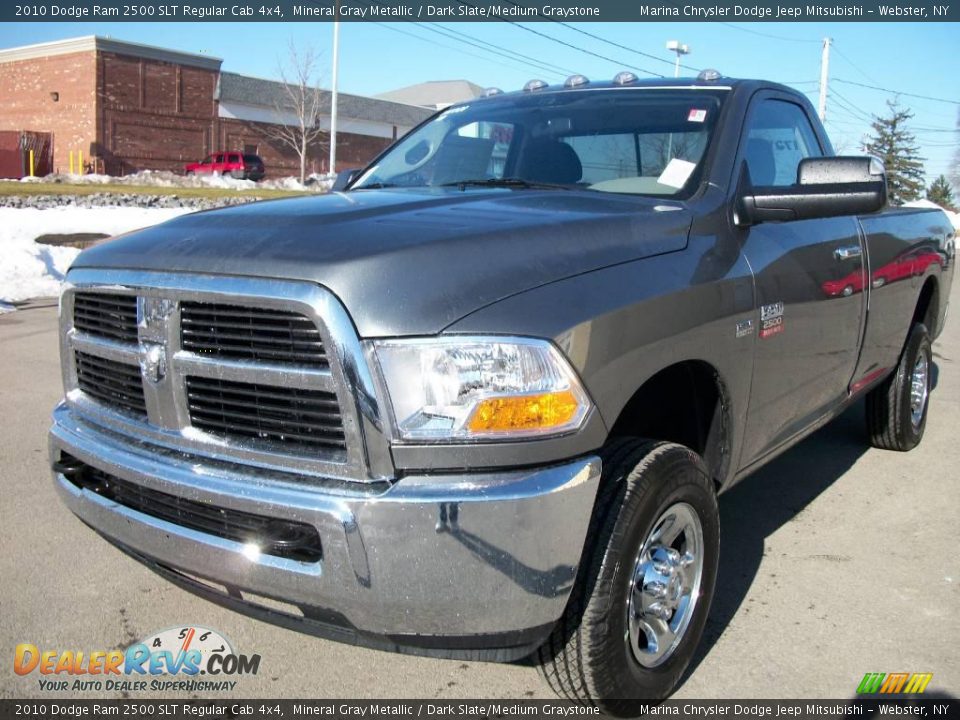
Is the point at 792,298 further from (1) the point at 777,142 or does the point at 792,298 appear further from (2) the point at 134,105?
(2) the point at 134,105

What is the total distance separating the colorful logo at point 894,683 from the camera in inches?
111

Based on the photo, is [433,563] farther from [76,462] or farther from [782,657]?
[782,657]

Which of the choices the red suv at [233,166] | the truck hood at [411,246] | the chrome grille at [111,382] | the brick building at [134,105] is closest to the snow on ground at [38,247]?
the chrome grille at [111,382]

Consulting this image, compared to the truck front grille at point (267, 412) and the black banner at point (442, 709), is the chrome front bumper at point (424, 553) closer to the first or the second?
the truck front grille at point (267, 412)

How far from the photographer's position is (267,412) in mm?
2299

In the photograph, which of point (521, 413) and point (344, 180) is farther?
point (344, 180)

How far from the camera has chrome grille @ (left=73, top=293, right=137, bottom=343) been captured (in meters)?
2.59

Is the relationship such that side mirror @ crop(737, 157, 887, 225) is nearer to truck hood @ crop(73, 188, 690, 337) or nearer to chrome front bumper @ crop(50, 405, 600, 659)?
truck hood @ crop(73, 188, 690, 337)

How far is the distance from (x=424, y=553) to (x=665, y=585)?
90 centimetres

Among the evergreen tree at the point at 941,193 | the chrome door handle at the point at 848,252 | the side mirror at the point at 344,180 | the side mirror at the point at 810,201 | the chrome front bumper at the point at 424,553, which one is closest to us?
the chrome front bumper at the point at 424,553

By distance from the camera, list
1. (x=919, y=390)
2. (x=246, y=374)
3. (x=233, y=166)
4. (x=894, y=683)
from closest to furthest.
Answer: (x=246, y=374) < (x=894, y=683) < (x=919, y=390) < (x=233, y=166)

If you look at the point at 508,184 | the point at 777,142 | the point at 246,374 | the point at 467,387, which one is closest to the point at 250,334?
the point at 246,374

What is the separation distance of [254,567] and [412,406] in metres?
0.58

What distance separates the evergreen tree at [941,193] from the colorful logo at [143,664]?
57.5 meters
